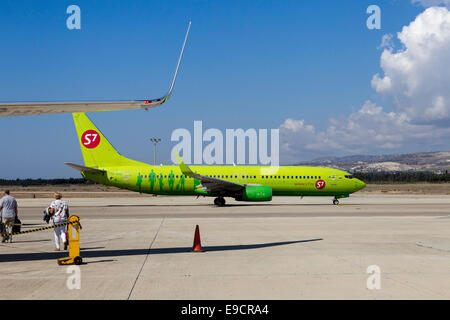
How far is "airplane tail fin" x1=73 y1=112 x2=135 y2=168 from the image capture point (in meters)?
37.0

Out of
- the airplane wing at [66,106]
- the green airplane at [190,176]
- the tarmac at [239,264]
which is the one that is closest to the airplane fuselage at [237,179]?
the green airplane at [190,176]

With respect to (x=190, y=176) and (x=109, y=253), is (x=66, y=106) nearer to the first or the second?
(x=109, y=253)

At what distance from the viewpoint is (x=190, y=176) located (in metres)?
35.8

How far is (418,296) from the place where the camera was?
793 cm

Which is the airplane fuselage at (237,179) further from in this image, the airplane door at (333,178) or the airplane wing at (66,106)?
the airplane wing at (66,106)

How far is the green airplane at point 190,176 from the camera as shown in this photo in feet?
120

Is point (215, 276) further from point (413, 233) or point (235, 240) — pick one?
point (413, 233)

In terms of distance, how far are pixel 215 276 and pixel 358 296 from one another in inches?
123

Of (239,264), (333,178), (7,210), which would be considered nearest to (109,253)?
(239,264)

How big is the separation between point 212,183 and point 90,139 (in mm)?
11082

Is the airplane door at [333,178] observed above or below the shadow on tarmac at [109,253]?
above

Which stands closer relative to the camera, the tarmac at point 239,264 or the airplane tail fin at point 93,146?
the tarmac at point 239,264

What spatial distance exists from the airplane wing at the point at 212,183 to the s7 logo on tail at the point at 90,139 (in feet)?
25.2
